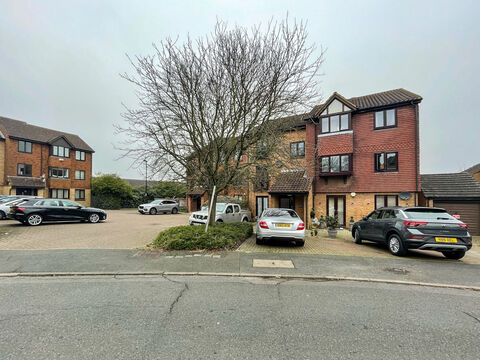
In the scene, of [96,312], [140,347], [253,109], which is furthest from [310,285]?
[253,109]

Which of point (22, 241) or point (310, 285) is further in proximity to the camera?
point (22, 241)

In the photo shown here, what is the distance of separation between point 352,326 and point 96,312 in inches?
147

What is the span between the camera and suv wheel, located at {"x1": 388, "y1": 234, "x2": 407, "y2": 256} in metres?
7.59

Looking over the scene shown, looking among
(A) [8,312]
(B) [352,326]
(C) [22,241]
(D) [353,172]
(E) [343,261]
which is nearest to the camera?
(B) [352,326]

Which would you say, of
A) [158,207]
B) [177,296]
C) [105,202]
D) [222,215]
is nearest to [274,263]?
[177,296]

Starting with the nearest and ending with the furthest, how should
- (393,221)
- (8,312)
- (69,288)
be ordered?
(8,312)
(69,288)
(393,221)

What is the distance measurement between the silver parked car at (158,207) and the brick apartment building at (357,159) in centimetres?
1057

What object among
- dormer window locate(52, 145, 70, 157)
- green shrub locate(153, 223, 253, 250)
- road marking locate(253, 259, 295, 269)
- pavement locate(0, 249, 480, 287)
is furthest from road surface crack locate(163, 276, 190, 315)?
dormer window locate(52, 145, 70, 157)

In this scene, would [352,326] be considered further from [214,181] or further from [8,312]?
[214,181]

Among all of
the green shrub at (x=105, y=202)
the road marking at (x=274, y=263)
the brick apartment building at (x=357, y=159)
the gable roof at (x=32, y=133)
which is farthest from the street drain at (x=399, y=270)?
the gable roof at (x=32, y=133)

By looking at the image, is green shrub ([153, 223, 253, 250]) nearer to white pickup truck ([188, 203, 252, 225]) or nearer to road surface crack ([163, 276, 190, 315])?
road surface crack ([163, 276, 190, 315])

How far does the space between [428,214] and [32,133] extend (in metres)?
38.9

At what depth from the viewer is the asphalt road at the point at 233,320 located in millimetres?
2709

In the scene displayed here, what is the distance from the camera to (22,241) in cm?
907
